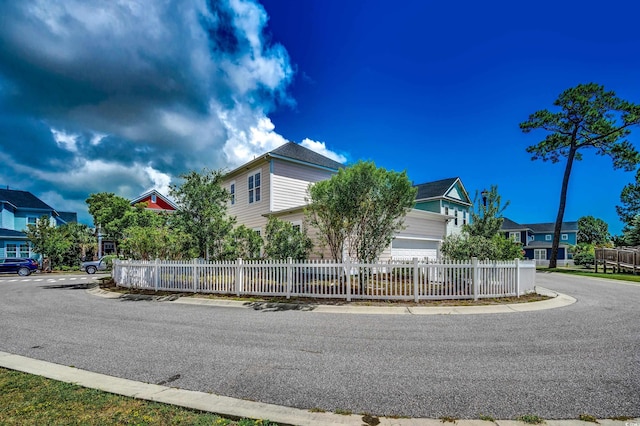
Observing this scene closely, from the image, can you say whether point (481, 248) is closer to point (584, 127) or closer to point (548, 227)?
point (584, 127)

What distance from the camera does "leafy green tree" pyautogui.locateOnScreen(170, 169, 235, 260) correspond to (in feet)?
47.6

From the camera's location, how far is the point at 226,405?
11.4 feet

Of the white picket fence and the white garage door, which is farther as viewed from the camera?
the white garage door

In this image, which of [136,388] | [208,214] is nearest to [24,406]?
[136,388]

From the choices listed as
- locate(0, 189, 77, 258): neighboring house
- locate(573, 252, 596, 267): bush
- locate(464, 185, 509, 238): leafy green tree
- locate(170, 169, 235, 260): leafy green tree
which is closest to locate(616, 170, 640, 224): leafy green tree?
locate(573, 252, 596, 267): bush

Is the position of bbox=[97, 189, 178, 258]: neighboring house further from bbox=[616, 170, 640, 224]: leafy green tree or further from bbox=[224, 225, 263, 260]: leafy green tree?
bbox=[616, 170, 640, 224]: leafy green tree

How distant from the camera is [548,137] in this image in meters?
30.0

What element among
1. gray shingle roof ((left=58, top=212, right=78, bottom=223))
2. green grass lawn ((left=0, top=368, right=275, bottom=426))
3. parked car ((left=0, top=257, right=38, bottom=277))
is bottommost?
parked car ((left=0, top=257, right=38, bottom=277))

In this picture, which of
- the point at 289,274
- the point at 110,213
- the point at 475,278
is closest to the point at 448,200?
the point at 475,278

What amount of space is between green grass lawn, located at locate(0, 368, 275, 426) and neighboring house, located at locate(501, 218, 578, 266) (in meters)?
54.5

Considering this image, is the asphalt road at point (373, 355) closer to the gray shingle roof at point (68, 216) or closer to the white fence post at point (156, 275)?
the white fence post at point (156, 275)

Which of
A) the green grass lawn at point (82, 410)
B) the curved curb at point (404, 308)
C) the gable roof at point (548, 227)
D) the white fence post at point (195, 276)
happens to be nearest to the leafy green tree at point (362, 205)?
the curved curb at point (404, 308)

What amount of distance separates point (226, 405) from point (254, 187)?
54.9 ft

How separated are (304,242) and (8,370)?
31.2ft
